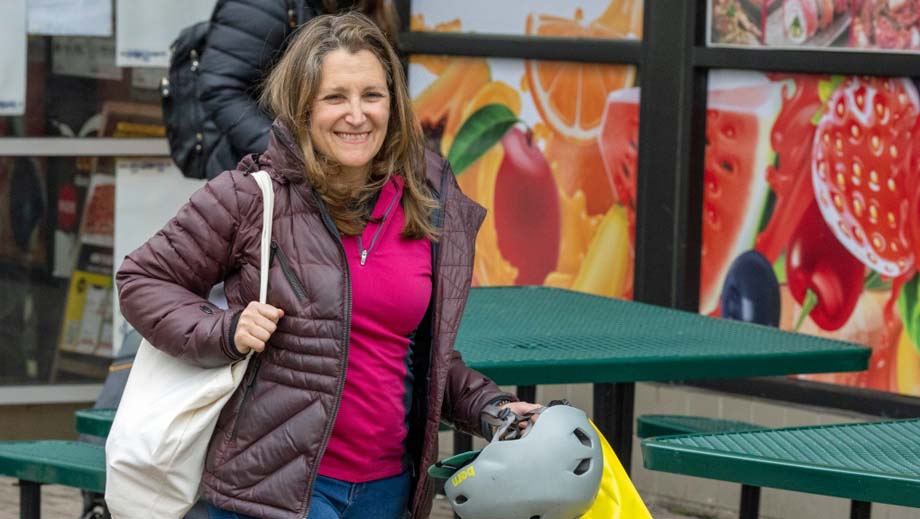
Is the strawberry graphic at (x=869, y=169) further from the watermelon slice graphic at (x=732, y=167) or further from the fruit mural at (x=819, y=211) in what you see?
the watermelon slice graphic at (x=732, y=167)

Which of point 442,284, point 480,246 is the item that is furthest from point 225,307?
point 480,246

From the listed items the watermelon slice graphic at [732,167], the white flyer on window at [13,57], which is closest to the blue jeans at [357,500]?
the watermelon slice graphic at [732,167]

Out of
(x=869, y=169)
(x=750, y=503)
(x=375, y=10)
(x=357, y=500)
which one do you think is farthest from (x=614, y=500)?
(x=869, y=169)

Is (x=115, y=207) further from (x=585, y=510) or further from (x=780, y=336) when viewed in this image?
(x=585, y=510)

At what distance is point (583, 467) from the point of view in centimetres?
292

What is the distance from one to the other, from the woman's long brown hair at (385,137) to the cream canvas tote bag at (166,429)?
0.12 m

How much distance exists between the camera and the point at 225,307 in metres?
3.07

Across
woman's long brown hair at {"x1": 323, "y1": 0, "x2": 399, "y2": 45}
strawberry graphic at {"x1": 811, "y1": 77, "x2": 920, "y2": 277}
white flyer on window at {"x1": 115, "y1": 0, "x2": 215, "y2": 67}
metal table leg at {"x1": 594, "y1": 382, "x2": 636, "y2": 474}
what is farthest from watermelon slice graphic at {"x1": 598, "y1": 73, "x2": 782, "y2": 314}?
white flyer on window at {"x1": 115, "y1": 0, "x2": 215, "y2": 67}

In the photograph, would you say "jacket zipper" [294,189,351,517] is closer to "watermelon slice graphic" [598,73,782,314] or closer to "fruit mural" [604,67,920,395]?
"fruit mural" [604,67,920,395]

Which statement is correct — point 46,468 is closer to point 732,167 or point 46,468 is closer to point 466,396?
point 466,396

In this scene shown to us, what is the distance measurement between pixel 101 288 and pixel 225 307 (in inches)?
160

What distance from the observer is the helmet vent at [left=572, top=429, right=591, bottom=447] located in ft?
9.64

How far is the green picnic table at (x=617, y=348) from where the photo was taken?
3881mm

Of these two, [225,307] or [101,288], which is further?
[101,288]
